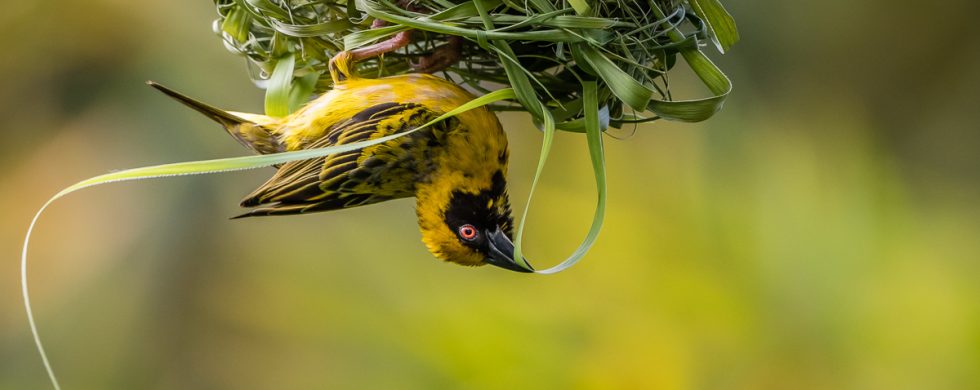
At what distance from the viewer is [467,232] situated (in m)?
0.79

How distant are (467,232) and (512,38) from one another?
8.2 inches

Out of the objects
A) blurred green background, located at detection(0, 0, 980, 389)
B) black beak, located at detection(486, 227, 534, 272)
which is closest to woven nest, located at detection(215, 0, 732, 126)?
black beak, located at detection(486, 227, 534, 272)

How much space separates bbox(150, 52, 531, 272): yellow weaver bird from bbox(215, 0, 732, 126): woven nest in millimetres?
52

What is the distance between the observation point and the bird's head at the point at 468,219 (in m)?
0.78

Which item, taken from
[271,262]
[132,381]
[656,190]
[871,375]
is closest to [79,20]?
[271,262]

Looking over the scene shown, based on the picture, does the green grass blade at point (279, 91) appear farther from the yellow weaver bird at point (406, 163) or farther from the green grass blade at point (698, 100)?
the green grass blade at point (698, 100)

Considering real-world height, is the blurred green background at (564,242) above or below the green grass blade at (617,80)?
below

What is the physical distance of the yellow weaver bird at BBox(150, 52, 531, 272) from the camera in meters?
0.75

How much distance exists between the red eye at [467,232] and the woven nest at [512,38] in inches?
5.1

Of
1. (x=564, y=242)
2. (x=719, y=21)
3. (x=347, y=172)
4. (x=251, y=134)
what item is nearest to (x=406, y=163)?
(x=347, y=172)

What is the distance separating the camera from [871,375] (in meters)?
1.87

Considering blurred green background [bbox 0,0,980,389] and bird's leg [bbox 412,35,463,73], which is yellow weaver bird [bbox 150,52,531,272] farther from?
blurred green background [bbox 0,0,980,389]

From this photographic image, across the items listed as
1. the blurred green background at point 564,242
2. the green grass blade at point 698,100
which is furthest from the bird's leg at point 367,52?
the blurred green background at point 564,242

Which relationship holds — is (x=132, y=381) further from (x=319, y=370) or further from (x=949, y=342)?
(x=949, y=342)
